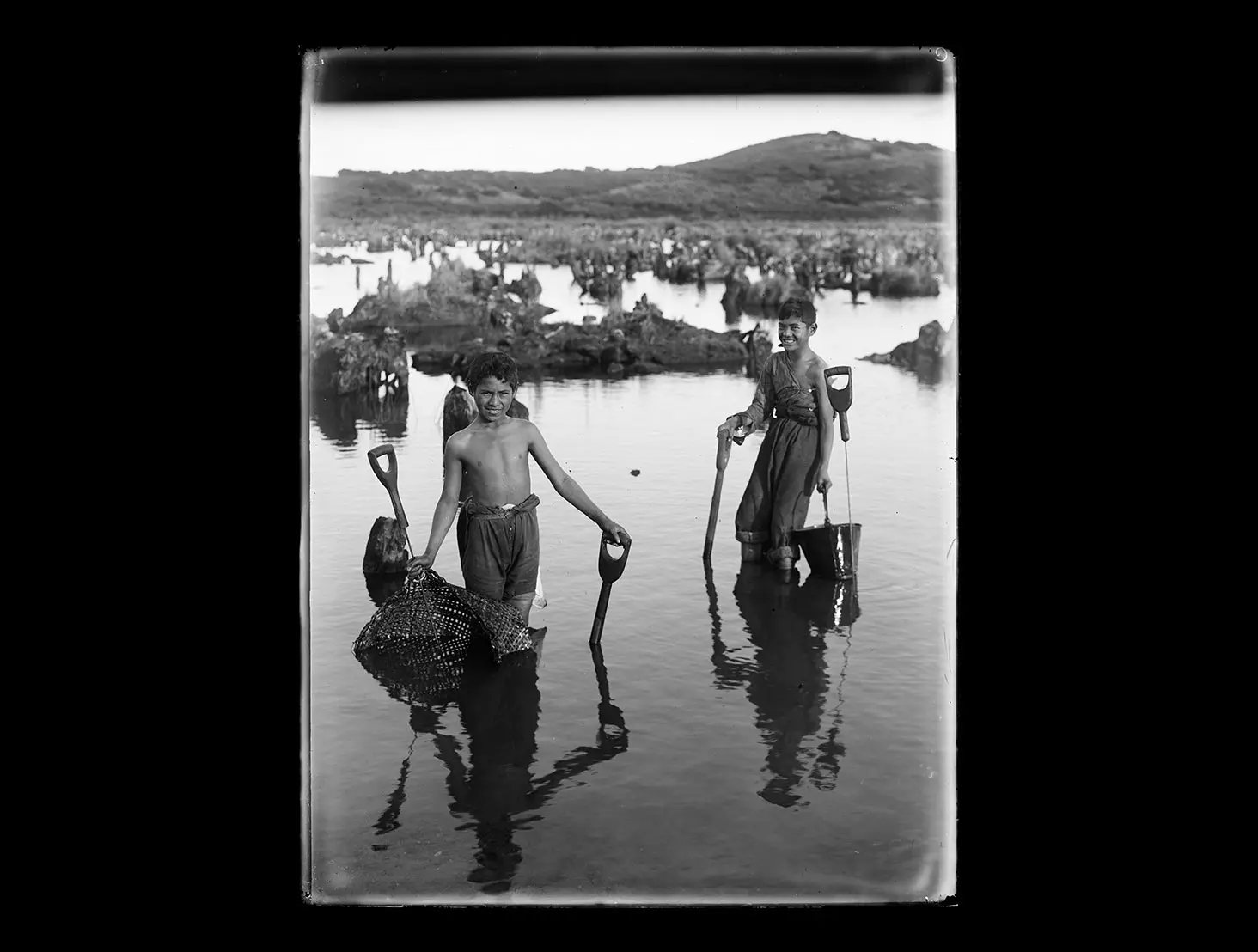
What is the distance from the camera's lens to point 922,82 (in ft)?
20.0

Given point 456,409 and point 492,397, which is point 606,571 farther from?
point 456,409

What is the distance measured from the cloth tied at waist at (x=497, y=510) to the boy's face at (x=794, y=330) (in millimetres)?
1255

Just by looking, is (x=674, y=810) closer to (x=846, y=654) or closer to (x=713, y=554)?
(x=846, y=654)

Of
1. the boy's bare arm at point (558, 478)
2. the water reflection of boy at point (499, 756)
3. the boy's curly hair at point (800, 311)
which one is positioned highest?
the boy's curly hair at point (800, 311)

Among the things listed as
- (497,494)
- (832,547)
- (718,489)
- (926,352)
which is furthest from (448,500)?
(926,352)

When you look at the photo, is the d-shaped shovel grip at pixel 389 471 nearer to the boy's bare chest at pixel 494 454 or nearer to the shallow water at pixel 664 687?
the shallow water at pixel 664 687

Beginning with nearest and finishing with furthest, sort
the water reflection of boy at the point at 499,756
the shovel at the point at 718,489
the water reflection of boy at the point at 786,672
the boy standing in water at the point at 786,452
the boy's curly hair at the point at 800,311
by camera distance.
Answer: the water reflection of boy at the point at 499,756 < the water reflection of boy at the point at 786,672 < the boy's curly hair at the point at 800,311 < the shovel at the point at 718,489 < the boy standing in water at the point at 786,452

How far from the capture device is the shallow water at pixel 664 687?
5.73m

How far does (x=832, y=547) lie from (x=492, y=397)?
1663 millimetres

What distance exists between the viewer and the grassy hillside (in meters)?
6.27

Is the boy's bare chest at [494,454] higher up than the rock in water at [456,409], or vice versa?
the rock in water at [456,409]

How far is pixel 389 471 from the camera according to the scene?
664cm

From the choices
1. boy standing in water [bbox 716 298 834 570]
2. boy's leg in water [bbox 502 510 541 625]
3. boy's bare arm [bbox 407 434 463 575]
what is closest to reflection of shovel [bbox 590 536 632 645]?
boy's leg in water [bbox 502 510 541 625]

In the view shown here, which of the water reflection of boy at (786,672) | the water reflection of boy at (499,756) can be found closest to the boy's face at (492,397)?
the water reflection of boy at (499,756)
